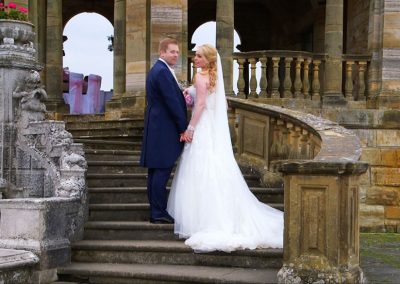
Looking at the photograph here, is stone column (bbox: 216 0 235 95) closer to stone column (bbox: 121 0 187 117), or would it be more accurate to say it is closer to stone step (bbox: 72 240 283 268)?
stone column (bbox: 121 0 187 117)

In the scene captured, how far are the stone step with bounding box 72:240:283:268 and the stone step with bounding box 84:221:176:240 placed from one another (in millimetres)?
104

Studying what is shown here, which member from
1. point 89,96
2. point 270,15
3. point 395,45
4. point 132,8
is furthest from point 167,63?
point 270,15

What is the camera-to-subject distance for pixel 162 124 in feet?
20.6

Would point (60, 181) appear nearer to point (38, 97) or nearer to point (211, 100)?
point (38, 97)

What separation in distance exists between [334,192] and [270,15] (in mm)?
18084

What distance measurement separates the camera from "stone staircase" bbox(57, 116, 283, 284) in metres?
5.50

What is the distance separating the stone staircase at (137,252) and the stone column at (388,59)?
5306mm

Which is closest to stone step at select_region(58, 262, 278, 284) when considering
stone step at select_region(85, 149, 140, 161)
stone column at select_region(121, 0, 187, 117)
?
stone step at select_region(85, 149, 140, 161)

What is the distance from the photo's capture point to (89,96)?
17266 mm

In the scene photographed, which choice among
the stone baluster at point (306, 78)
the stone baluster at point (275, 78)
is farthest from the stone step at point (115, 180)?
the stone baluster at point (306, 78)

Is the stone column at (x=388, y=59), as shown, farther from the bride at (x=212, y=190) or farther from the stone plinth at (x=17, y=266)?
the stone plinth at (x=17, y=266)

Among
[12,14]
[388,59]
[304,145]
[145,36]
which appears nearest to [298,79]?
[388,59]

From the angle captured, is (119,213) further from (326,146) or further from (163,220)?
(326,146)

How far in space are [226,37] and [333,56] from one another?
2.13m
